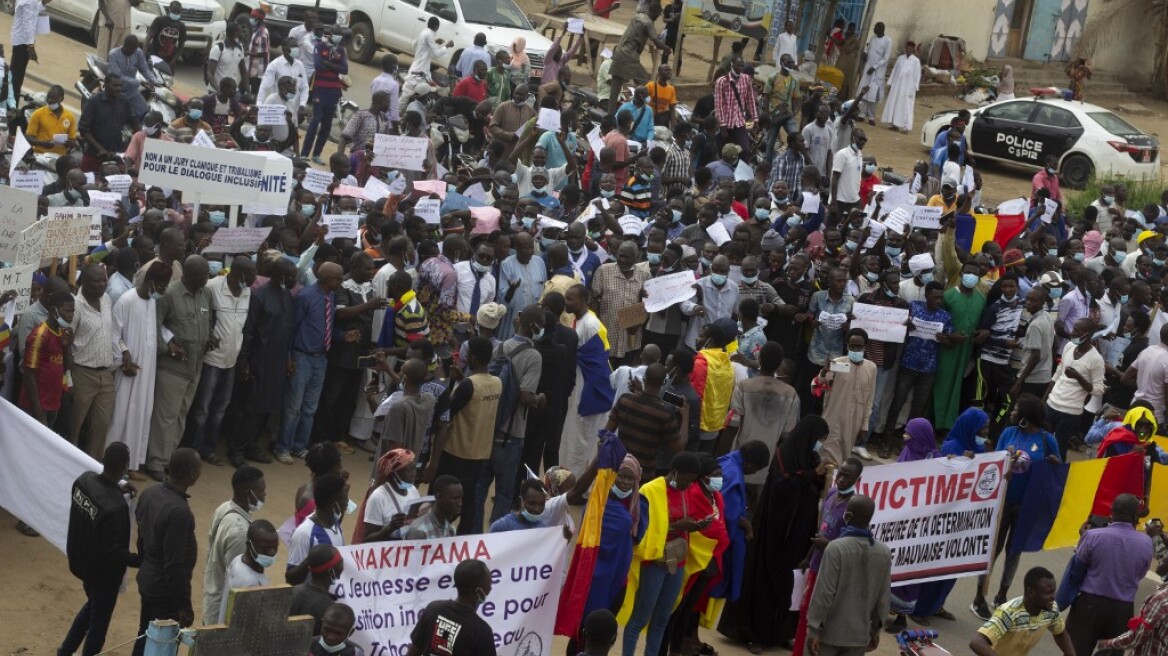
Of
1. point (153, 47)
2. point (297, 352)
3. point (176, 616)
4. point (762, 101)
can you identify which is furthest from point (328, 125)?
point (176, 616)

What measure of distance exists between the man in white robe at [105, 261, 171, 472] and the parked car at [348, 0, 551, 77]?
12.5m

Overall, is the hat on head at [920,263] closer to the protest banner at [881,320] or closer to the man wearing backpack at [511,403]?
the protest banner at [881,320]

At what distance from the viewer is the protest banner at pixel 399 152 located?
1558 centimetres

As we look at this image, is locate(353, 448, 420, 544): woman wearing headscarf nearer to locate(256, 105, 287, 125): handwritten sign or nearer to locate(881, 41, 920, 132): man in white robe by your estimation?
locate(256, 105, 287, 125): handwritten sign

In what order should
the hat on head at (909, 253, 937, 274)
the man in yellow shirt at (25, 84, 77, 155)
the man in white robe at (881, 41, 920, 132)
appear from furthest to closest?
the man in white robe at (881, 41, 920, 132) → the man in yellow shirt at (25, 84, 77, 155) → the hat on head at (909, 253, 937, 274)

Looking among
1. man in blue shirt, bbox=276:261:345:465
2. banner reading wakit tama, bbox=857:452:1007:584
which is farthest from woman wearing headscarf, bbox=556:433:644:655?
man in blue shirt, bbox=276:261:345:465

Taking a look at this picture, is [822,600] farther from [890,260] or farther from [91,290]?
[890,260]

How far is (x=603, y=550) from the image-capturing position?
30.0 feet

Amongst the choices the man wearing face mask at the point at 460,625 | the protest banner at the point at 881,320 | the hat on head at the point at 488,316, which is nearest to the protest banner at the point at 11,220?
the hat on head at the point at 488,316

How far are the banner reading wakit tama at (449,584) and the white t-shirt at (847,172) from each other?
31.8ft

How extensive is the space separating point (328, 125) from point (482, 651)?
12.8 metres

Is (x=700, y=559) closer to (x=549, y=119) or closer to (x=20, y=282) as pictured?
(x=20, y=282)

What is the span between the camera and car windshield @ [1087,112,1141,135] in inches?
1000

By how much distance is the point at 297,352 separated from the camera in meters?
11.8
